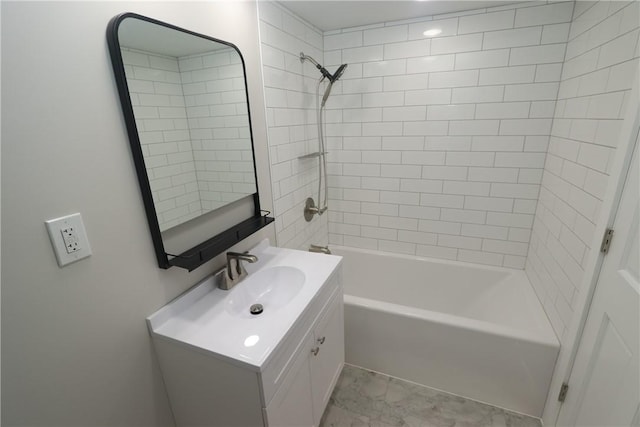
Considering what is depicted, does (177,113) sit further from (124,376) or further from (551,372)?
(551,372)

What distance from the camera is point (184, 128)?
3.70 ft

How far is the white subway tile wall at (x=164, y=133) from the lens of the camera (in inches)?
37.1

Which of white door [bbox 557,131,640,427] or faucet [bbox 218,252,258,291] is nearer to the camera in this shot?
white door [bbox 557,131,640,427]

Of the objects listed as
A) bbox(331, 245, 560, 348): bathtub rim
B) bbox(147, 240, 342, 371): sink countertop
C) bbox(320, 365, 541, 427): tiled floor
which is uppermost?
bbox(147, 240, 342, 371): sink countertop

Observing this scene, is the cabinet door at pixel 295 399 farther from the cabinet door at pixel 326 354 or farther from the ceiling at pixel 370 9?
the ceiling at pixel 370 9

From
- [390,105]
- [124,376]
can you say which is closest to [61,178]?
[124,376]

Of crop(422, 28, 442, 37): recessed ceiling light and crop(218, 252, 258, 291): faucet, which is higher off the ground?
crop(422, 28, 442, 37): recessed ceiling light

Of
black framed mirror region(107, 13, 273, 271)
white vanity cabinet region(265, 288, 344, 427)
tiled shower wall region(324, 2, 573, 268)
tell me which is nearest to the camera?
black framed mirror region(107, 13, 273, 271)

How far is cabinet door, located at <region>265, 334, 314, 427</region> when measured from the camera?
997mm

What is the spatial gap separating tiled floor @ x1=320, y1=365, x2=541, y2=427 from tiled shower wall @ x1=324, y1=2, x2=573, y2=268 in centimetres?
96

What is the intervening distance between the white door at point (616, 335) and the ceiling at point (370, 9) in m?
1.24

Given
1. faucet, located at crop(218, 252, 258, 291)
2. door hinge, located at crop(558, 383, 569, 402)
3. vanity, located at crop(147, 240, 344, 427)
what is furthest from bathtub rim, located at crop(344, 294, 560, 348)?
faucet, located at crop(218, 252, 258, 291)

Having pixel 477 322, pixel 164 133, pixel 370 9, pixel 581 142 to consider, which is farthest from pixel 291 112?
pixel 477 322

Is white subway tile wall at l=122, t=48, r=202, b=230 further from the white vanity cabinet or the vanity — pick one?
the white vanity cabinet
